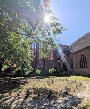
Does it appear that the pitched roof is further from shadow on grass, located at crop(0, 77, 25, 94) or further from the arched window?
shadow on grass, located at crop(0, 77, 25, 94)

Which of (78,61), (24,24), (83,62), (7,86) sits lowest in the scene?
(7,86)

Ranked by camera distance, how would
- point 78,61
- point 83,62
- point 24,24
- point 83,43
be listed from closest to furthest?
point 24,24 < point 83,62 < point 83,43 < point 78,61

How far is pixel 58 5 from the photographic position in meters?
15.2

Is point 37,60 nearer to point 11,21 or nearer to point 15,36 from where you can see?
point 15,36

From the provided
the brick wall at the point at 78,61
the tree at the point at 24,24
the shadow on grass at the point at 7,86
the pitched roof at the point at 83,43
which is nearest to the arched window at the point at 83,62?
the brick wall at the point at 78,61

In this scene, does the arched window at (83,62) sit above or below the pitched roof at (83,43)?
below

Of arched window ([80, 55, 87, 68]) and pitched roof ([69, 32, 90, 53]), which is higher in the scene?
pitched roof ([69, 32, 90, 53])

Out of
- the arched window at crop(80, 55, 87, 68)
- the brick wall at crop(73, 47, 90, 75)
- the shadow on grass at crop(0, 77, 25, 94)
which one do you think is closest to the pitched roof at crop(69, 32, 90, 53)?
the brick wall at crop(73, 47, 90, 75)

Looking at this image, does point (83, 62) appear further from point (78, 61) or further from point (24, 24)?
point (24, 24)

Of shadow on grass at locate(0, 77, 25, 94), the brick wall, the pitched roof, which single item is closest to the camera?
shadow on grass at locate(0, 77, 25, 94)

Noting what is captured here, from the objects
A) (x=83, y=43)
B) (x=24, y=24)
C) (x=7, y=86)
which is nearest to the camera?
(x=24, y=24)

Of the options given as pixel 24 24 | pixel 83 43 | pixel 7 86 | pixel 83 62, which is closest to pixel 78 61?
pixel 83 62

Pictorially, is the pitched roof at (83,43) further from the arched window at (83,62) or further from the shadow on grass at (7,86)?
the shadow on grass at (7,86)

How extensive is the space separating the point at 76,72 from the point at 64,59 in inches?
284
